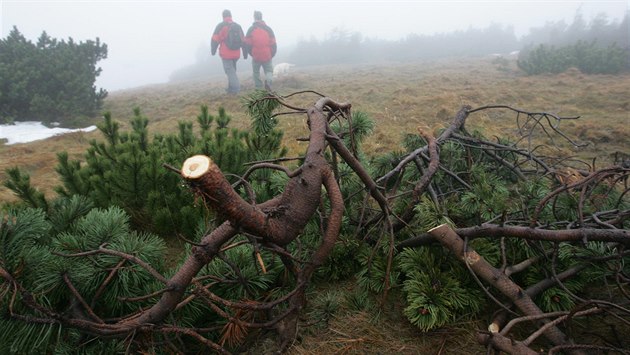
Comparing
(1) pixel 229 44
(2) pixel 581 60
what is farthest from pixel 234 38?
(2) pixel 581 60

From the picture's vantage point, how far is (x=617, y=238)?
1.35 meters

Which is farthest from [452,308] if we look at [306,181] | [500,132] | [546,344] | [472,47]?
[472,47]

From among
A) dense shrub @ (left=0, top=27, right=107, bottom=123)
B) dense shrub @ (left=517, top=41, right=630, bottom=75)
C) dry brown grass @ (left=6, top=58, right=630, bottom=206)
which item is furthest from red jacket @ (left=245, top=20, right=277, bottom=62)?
dense shrub @ (left=517, top=41, right=630, bottom=75)

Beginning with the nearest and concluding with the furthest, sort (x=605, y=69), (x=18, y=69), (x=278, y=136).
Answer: (x=278, y=136) < (x=18, y=69) < (x=605, y=69)

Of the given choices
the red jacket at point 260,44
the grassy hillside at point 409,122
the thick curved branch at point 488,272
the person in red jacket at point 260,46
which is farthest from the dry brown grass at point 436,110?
the thick curved branch at point 488,272

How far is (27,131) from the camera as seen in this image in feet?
27.1

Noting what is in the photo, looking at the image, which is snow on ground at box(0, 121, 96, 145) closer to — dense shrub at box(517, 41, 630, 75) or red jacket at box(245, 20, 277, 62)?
red jacket at box(245, 20, 277, 62)

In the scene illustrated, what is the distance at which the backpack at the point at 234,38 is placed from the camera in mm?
11484

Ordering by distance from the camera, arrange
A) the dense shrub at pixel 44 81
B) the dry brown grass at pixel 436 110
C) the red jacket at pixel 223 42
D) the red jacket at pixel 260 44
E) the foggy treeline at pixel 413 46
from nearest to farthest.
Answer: the dry brown grass at pixel 436 110
the dense shrub at pixel 44 81
the red jacket at pixel 260 44
the red jacket at pixel 223 42
the foggy treeline at pixel 413 46

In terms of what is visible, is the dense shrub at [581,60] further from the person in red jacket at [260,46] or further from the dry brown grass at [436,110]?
the person in red jacket at [260,46]

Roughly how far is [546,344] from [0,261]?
238cm

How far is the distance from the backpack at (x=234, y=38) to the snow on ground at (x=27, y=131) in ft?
18.5

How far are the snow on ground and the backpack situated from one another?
5.64 metres

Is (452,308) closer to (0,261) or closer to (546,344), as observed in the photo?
(546,344)
